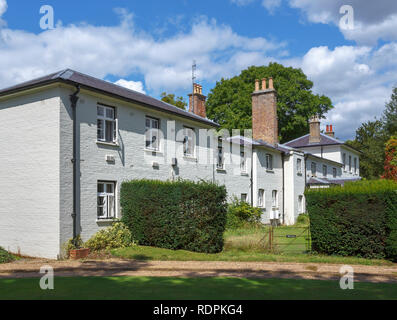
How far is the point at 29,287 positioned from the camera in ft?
29.3

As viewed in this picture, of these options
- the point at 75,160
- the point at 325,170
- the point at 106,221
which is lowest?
the point at 106,221

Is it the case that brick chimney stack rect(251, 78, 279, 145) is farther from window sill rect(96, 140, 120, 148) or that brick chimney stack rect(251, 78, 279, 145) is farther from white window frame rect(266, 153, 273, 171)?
window sill rect(96, 140, 120, 148)

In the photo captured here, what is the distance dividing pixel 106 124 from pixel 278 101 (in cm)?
3337

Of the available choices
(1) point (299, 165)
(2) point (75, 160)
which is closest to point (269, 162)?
(1) point (299, 165)

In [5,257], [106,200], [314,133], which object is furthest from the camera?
[314,133]

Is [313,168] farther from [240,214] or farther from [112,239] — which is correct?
[112,239]

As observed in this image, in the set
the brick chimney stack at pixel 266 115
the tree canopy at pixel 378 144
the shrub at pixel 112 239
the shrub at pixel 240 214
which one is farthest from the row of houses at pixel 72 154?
the tree canopy at pixel 378 144

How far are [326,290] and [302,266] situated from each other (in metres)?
3.53

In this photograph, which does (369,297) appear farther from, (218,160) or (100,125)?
(218,160)

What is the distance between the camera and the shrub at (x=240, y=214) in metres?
24.4

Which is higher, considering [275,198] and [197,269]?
[275,198]

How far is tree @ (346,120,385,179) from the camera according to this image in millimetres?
53219

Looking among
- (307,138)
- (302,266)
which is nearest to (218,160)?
(302,266)

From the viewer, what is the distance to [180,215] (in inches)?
591
